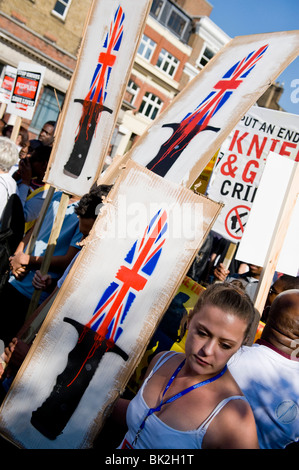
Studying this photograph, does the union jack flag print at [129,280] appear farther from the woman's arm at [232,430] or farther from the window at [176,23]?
the window at [176,23]

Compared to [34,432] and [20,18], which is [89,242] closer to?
[34,432]

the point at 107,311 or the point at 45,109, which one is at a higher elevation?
the point at 45,109

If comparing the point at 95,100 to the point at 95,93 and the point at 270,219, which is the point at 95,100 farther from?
the point at 270,219

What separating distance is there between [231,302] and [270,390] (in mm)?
593

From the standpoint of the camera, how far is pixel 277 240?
82.7 inches

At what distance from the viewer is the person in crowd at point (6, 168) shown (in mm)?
2750

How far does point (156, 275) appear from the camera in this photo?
5.58 feet

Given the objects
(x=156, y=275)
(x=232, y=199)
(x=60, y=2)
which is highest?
(x=60, y=2)

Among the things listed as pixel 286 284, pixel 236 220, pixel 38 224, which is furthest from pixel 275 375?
pixel 236 220

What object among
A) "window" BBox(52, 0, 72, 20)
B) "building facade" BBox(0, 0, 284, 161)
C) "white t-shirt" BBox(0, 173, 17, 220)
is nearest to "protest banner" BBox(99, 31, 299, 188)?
"white t-shirt" BBox(0, 173, 17, 220)

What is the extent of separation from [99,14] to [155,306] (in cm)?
169

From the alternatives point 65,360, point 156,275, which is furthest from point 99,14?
point 65,360

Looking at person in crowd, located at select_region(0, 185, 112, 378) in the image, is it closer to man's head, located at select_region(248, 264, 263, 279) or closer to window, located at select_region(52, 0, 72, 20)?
man's head, located at select_region(248, 264, 263, 279)

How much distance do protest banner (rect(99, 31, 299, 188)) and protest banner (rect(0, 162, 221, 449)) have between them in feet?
0.66
